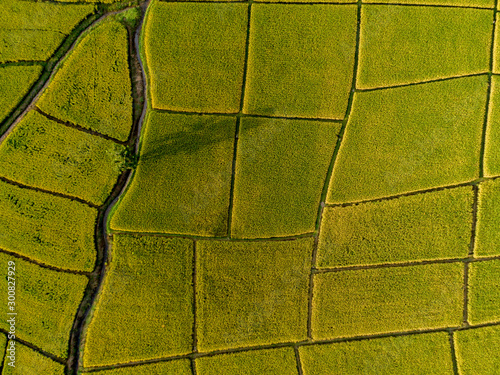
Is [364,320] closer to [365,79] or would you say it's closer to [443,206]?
[443,206]

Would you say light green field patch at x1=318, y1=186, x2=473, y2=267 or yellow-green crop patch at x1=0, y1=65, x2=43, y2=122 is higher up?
yellow-green crop patch at x1=0, y1=65, x2=43, y2=122

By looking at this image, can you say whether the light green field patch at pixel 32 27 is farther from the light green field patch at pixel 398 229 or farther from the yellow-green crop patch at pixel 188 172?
the light green field patch at pixel 398 229

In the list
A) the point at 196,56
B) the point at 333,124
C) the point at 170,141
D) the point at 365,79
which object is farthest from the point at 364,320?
the point at 196,56

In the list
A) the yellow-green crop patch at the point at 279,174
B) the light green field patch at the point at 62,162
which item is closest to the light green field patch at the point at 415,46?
the yellow-green crop patch at the point at 279,174

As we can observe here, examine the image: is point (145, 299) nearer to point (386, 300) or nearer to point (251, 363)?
point (251, 363)

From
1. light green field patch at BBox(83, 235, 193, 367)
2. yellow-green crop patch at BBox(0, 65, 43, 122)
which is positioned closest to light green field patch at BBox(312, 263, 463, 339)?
light green field patch at BBox(83, 235, 193, 367)

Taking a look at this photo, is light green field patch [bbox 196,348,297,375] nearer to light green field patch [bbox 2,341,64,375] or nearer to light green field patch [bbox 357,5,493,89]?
light green field patch [bbox 2,341,64,375]
